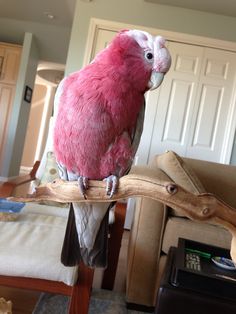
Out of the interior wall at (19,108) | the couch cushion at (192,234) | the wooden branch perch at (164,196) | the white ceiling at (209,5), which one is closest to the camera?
the wooden branch perch at (164,196)

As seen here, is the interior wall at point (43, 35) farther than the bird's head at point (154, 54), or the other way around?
the interior wall at point (43, 35)

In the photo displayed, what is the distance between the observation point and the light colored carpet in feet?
4.83

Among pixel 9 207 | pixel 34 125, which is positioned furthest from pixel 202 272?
pixel 34 125

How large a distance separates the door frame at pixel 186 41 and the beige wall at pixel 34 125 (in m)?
4.51

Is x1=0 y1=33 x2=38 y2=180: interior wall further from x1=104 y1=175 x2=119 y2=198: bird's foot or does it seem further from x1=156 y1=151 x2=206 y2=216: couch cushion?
x1=104 y1=175 x2=119 y2=198: bird's foot

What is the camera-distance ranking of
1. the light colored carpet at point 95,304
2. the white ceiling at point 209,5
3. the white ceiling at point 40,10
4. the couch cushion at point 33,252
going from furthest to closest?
the white ceiling at point 40,10, the white ceiling at point 209,5, the light colored carpet at point 95,304, the couch cushion at point 33,252

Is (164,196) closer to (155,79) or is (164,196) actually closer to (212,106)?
(155,79)

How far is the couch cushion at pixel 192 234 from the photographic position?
1576mm

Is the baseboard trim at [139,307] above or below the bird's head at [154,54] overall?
below

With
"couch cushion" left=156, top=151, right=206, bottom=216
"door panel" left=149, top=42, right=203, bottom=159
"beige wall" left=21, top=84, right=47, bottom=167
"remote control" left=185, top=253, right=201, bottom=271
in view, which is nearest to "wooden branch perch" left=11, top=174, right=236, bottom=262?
"remote control" left=185, top=253, right=201, bottom=271

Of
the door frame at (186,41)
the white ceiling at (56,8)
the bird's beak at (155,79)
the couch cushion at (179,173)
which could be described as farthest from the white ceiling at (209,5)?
the bird's beak at (155,79)

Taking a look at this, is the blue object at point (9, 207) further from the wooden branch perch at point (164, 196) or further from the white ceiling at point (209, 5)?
the white ceiling at point (209, 5)

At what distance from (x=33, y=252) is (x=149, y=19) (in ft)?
7.99

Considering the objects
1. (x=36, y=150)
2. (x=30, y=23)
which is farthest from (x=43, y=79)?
(x=30, y=23)
